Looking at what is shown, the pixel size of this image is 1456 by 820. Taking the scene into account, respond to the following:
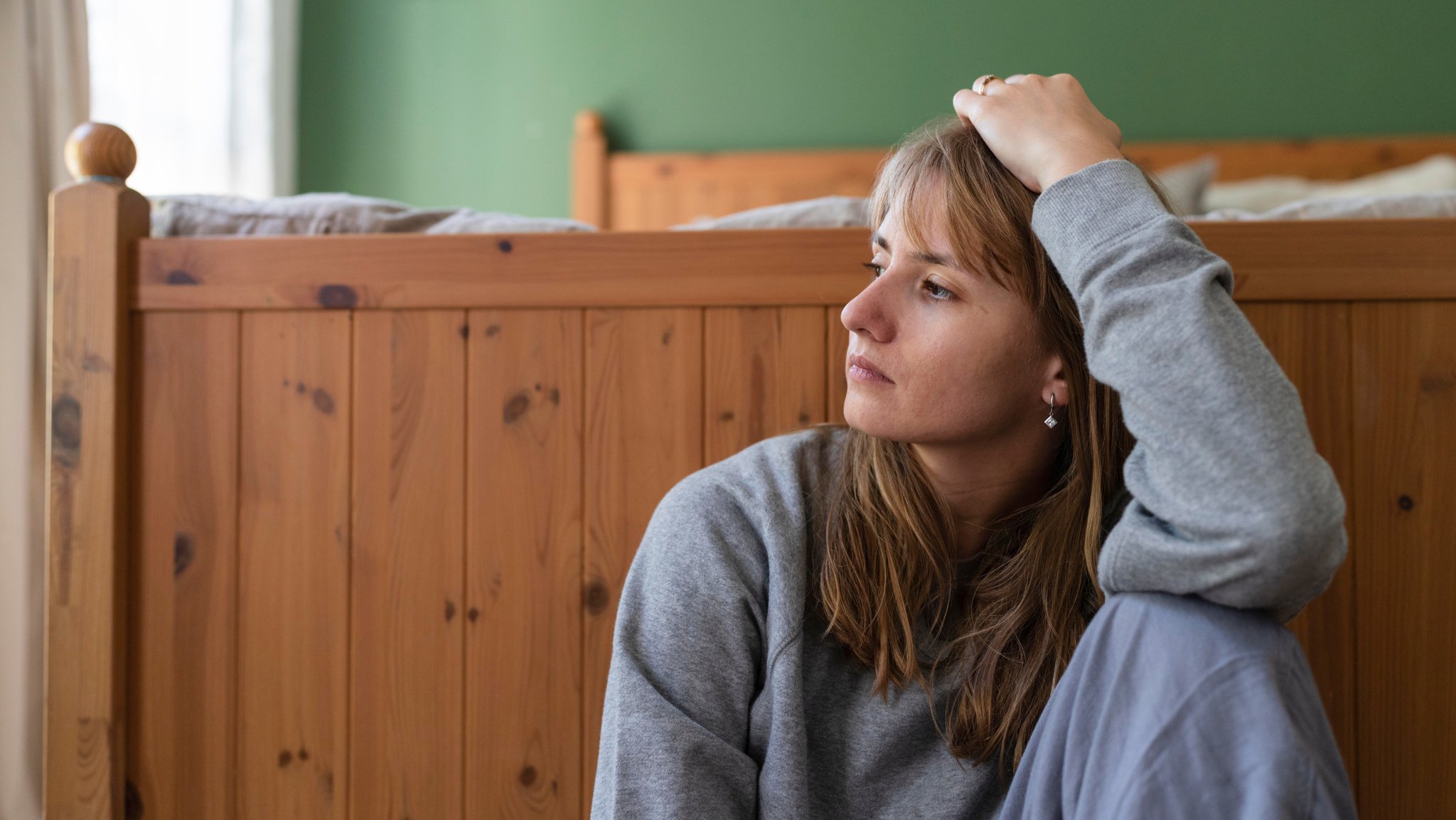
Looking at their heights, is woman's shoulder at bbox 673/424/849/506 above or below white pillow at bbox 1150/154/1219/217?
below

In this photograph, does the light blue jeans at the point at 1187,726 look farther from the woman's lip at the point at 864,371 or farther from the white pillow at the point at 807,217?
the white pillow at the point at 807,217

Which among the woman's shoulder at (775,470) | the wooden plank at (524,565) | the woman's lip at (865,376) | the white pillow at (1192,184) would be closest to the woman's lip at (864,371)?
the woman's lip at (865,376)

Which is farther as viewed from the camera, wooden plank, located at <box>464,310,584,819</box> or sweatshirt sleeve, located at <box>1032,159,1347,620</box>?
wooden plank, located at <box>464,310,584,819</box>

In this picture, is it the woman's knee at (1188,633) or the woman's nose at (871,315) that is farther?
the woman's nose at (871,315)

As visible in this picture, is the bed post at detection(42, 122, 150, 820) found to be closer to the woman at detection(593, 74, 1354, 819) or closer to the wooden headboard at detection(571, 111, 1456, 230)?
the woman at detection(593, 74, 1354, 819)

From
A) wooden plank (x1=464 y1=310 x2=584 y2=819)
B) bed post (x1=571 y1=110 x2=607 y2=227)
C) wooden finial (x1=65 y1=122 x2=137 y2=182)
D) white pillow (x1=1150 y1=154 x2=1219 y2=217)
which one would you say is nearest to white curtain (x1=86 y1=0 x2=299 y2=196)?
bed post (x1=571 y1=110 x2=607 y2=227)

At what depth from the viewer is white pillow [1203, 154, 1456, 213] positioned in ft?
7.09

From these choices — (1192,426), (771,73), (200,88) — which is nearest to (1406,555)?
(1192,426)

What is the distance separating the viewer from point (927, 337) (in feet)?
2.80

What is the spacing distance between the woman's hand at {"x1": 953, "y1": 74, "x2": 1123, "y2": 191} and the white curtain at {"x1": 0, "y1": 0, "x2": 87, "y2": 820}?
1.46 m

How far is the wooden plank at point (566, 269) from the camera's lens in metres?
0.97

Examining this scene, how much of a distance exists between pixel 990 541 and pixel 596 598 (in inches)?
16.1

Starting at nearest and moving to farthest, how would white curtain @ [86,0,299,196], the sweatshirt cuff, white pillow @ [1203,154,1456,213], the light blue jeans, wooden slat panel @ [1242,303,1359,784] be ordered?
the light blue jeans < the sweatshirt cuff < wooden slat panel @ [1242,303,1359,784] < white curtain @ [86,0,299,196] < white pillow @ [1203,154,1456,213]

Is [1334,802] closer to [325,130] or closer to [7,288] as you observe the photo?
[7,288]
